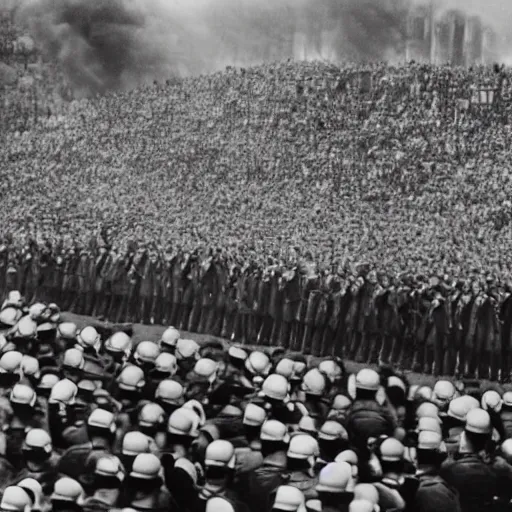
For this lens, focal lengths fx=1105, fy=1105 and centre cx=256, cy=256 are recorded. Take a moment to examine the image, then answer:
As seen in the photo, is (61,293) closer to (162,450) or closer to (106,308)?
(106,308)

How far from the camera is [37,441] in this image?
782 centimetres

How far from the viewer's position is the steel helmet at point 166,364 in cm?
892

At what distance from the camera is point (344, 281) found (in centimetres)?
1731

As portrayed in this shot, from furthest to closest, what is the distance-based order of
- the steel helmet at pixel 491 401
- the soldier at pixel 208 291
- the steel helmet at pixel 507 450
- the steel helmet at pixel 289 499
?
1. the soldier at pixel 208 291
2. the steel helmet at pixel 491 401
3. the steel helmet at pixel 507 450
4. the steel helmet at pixel 289 499

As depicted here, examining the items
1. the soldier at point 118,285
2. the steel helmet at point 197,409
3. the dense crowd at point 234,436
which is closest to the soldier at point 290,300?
the soldier at point 118,285

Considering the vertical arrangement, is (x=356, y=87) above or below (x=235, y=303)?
above

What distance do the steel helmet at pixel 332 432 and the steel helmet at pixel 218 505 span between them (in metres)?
1.22

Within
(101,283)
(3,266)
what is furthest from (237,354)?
(3,266)

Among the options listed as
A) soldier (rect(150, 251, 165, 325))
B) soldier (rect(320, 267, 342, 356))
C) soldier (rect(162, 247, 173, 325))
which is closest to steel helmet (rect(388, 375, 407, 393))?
soldier (rect(320, 267, 342, 356))

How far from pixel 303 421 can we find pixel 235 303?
10.7 meters

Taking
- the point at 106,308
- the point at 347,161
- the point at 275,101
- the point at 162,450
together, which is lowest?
the point at 162,450

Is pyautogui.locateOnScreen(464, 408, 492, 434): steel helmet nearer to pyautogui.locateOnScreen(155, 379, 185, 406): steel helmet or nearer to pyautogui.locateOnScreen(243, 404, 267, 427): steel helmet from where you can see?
pyautogui.locateOnScreen(243, 404, 267, 427): steel helmet

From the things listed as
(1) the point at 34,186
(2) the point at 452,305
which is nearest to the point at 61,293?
(2) the point at 452,305

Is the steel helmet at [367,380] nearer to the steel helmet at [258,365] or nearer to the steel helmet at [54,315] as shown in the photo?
the steel helmet at [258,365]
